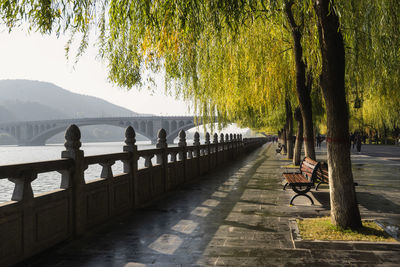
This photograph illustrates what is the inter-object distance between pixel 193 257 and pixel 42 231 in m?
2.07

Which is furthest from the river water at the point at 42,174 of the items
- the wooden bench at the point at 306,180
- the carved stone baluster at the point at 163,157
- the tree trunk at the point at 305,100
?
the tree trunk at the point at 305,100

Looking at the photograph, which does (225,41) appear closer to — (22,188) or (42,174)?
(22,188)

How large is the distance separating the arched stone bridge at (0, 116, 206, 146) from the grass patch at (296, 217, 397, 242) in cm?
7544

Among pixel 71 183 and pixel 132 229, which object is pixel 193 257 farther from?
pixel 71 183

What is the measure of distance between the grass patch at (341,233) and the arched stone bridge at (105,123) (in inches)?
2970

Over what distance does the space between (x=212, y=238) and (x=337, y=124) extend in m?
2.63

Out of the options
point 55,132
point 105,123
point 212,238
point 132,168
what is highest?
point 105,123

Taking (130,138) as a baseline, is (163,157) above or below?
below

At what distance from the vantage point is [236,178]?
586 inches

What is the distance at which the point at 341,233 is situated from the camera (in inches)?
231

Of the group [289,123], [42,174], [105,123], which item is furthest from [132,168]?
[105,123]

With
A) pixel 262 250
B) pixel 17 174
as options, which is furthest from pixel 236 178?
pixel 17 174

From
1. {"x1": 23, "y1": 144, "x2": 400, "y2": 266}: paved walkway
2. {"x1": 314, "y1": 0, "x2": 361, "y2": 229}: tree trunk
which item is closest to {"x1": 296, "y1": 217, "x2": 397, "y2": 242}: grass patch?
{"x1": 314, "y1": 0, "x2": 361, "y2": 229}: tree trunk

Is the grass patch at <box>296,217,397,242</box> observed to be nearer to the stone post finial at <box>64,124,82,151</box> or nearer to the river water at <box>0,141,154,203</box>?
the stone post finial at <box>64,124,82,151</box>
